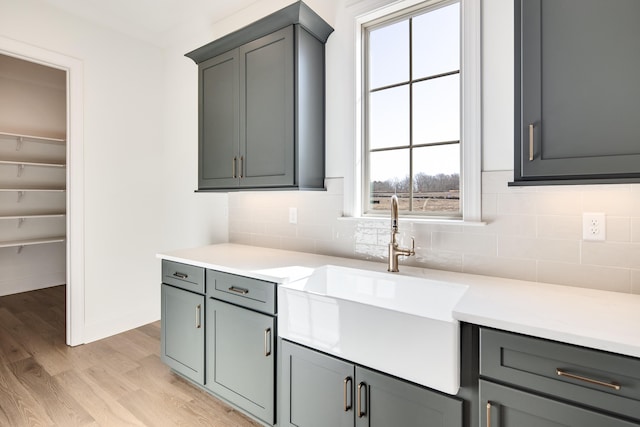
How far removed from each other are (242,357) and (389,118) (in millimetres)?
1676

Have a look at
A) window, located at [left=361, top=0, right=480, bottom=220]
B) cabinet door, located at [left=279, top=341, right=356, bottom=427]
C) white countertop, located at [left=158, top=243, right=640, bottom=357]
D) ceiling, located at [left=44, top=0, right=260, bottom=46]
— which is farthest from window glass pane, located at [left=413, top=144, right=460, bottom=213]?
ceiling, located at [left=44, top=0, right=260, bottom=46]

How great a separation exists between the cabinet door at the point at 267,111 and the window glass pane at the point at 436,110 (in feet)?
2.52

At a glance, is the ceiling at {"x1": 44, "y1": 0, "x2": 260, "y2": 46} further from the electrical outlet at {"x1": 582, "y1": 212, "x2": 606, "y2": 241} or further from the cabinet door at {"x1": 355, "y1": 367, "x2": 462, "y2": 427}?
the cabinet door at {"x1": 355, "y1": 367, "x2": 462, "y2": 427}

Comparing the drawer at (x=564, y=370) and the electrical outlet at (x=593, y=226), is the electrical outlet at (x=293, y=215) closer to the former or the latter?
the drawer at (x=564, y=370)

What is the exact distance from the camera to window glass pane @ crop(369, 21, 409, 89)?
202cm

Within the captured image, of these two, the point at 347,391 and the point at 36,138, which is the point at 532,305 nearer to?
the point at 347,391

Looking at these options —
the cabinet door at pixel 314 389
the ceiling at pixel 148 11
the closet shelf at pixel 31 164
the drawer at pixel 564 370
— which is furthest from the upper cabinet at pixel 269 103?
the closet shelf at pixel 31 164

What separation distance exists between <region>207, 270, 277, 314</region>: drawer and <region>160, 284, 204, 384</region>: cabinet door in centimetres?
17

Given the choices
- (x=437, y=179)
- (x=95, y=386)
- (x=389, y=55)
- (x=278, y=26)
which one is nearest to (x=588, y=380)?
(x=437, y=179)

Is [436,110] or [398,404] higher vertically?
[436,110]

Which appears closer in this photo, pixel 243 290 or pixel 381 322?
pixel 381 322

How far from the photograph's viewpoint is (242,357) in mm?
1760

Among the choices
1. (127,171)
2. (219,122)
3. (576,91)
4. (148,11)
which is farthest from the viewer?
(127,171)

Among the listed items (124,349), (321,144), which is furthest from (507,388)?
(124,349)
